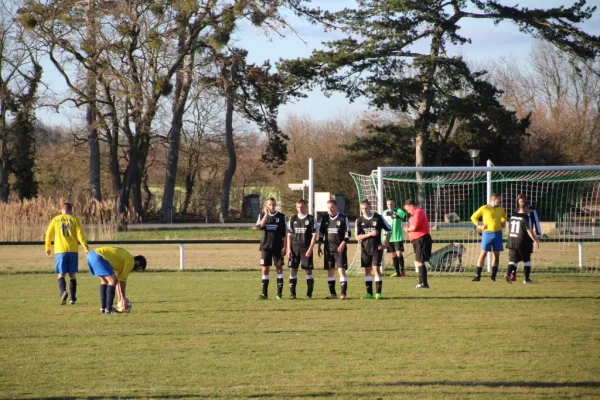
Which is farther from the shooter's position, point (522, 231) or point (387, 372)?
point (522, 231)

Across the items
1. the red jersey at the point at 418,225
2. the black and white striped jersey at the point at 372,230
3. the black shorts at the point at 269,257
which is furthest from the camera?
the red jersey at the point at 418,225

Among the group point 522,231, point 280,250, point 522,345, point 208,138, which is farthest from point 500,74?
point 522,345

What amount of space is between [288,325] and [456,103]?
28242mm

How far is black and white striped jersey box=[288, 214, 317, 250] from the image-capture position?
1509 centimetres

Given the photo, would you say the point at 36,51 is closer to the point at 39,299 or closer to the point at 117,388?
the point at 39,299

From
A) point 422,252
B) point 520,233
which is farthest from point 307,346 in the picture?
point 520,233

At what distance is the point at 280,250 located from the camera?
15.0m

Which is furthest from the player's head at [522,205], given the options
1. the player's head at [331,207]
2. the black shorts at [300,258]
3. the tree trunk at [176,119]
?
the tree trunk at [176,119]

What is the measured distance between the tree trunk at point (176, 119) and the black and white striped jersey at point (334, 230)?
28.2 meters

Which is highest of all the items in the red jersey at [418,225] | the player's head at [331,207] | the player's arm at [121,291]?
the player's head at [331,207]

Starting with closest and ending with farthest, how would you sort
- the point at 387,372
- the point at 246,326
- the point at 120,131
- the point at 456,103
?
1. the point at 387,372
2. the point at 246,326
3. the point at 456,103
4. the point at 120,131

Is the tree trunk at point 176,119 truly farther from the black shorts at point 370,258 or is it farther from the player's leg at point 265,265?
the black shorts at point 370,258

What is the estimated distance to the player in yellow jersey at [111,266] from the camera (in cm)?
1257

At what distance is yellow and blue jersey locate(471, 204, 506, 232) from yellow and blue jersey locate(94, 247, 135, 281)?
8.18 m
